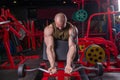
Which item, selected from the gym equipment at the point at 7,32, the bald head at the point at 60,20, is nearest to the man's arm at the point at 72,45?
the bald head at the point at 60,20

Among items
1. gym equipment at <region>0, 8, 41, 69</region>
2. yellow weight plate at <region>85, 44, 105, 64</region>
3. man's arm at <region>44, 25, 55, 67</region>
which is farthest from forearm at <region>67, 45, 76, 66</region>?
gym equipment at <region>0, 8, 41, 69</region>

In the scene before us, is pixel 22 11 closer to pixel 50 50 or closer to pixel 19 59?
pixel 19 59

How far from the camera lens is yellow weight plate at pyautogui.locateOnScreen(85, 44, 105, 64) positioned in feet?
14.0

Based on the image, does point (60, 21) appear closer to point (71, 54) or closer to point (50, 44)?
point (50, 44)

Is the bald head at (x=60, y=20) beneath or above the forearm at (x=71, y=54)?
above

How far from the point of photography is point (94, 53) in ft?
14.1

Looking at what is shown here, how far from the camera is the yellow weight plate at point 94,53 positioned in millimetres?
4281

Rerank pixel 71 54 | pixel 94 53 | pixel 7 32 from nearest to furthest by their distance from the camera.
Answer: pixel 71 54
pixel 94 53
pixel 7 32

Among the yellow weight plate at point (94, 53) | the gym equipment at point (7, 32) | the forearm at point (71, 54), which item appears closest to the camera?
the forearm at point (71, 54)

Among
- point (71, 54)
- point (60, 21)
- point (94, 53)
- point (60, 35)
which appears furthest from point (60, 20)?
point (94, 53)

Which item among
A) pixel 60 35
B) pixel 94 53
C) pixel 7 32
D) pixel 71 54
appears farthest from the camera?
pixel 7 32

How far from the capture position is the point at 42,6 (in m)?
9.90

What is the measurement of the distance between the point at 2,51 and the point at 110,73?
3.12 m

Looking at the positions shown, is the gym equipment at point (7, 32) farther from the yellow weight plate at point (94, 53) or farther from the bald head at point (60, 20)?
the yellow weight plate at point (94, 53)
